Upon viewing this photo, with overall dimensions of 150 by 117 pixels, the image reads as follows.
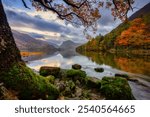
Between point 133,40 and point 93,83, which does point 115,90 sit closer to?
point 93,83

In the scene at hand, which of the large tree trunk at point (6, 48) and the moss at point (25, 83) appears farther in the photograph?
the large tree trunk at point (6, 48)

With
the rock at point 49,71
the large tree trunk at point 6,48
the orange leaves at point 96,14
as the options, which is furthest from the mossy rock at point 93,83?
the large tree trunk at point 6,48

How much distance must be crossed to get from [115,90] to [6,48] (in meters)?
6.74

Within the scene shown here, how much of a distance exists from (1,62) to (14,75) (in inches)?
26.6

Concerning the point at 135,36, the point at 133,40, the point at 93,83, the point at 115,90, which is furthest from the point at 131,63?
the point at 135,36

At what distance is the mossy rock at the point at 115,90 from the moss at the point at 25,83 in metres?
4.40

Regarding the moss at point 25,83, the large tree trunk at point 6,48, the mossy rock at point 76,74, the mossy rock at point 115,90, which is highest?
the large tree trunk at point 6,48

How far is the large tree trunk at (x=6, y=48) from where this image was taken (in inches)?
354

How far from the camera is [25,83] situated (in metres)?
9.02

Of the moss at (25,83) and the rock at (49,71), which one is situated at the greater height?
the moss at (25,83)

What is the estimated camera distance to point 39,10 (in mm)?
17344

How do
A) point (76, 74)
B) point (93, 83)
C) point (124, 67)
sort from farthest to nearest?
point (124, 67)
point (76, 74)
point (93, 83)

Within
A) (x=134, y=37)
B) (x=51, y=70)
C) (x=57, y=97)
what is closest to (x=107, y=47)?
(x=134, y=37)

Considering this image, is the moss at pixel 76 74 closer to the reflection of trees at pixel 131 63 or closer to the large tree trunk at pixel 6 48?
the large tree trunk at pixel 6 48
